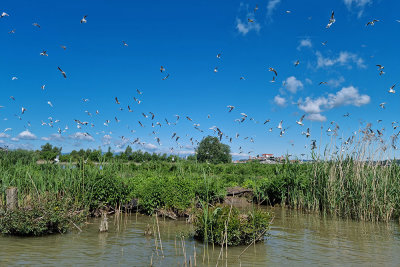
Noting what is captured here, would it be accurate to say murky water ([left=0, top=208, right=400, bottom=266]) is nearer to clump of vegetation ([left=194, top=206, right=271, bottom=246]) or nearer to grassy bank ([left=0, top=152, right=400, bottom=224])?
clump of vegetation ([left=194, top=206, right=271, bottom=246])

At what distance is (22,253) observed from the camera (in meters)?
7.02

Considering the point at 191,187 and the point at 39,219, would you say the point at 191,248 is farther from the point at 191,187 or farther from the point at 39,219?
the point at 191,187

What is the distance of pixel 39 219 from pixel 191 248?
3991 mm

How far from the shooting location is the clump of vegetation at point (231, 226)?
754cm

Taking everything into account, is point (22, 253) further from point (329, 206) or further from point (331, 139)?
point (331, 139)

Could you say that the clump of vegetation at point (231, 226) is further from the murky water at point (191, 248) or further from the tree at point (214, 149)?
the tree at point (214, 149)

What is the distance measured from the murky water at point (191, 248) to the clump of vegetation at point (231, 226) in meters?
0.23

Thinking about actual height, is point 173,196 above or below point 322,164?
below

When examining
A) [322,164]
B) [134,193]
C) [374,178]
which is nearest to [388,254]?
[374,178]

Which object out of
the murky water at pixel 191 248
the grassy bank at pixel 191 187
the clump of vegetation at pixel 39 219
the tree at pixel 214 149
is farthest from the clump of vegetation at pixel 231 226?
the tree at pixel 214 149

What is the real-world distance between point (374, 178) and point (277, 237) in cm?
499

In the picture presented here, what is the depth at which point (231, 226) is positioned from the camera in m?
7.55

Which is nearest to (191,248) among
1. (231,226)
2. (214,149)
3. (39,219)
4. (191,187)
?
(231,226)

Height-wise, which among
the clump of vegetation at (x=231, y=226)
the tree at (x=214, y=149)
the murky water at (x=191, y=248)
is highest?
the tree at (x=214, y=149)
